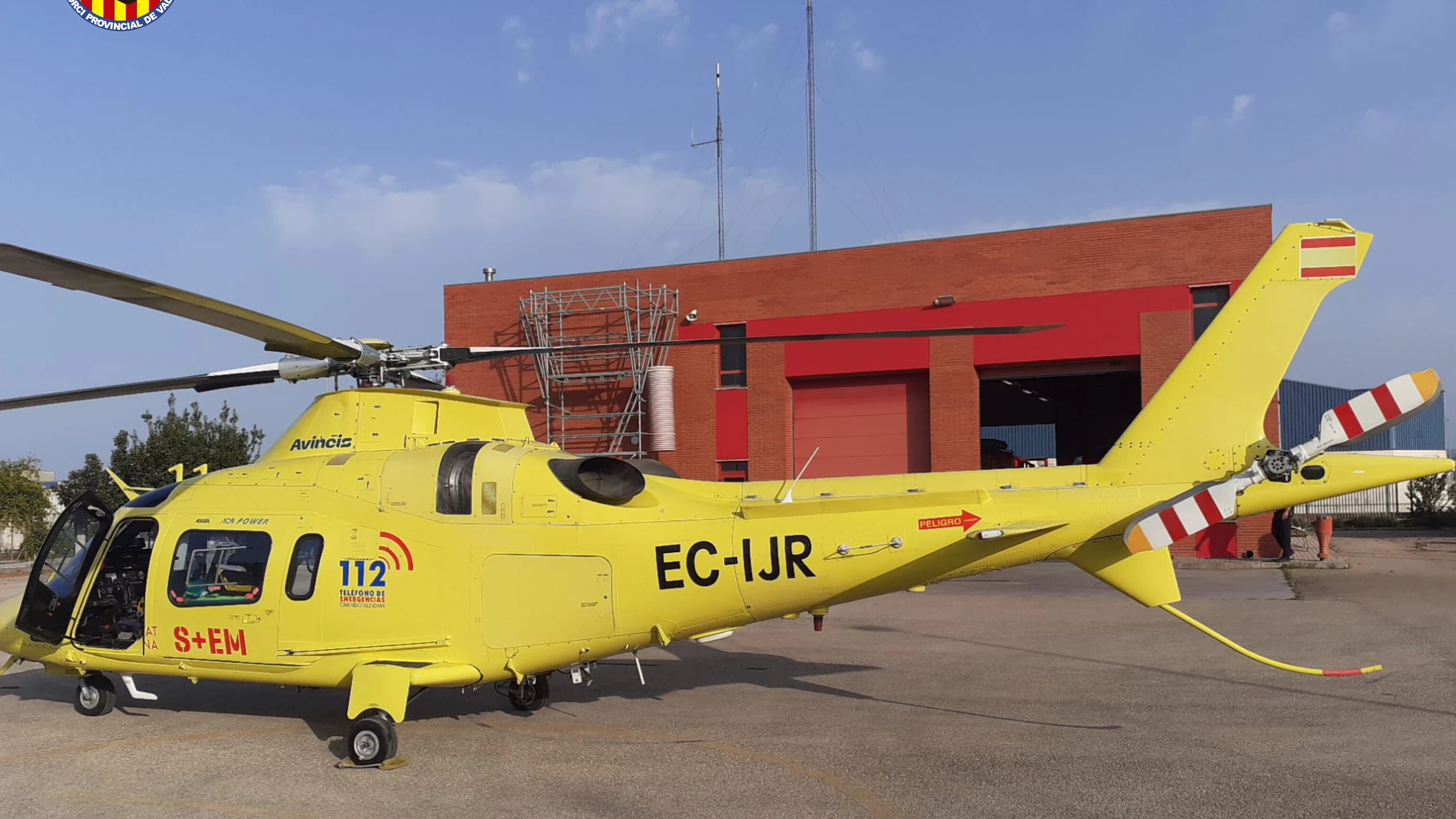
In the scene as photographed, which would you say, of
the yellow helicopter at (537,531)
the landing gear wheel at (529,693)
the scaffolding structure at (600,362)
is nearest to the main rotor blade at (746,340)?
the yellow helicopter at (537,531)

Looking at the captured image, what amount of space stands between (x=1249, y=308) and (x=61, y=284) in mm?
8650

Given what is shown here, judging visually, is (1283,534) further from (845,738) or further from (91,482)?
(91,482)

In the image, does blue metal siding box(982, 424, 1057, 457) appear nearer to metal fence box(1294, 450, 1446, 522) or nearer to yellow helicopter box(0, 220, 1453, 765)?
metal fence box(1294, 450, 1446, 522)

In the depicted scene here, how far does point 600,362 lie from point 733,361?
12.5 ft

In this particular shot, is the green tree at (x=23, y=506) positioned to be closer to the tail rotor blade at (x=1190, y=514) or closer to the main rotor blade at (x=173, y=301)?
the main rotor blade at (x=173, y=301)

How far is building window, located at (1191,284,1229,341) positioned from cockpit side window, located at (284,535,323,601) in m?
20.9

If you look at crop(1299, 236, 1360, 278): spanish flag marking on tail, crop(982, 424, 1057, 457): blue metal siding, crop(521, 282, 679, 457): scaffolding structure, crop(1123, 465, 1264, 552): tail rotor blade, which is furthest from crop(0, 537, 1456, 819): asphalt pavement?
crop(982, 424, 1057, 457): blue metal siding

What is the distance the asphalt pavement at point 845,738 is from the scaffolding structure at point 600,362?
14243mm

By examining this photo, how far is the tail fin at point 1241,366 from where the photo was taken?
312 inches

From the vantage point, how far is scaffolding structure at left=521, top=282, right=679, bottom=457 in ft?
89.6

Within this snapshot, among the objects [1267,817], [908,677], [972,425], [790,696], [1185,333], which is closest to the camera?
[1267,817]

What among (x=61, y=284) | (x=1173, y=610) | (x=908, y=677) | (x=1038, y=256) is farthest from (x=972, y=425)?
(x=61, y=284)

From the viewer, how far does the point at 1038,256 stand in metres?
24.6

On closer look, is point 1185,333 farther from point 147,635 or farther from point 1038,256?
point 147,635
